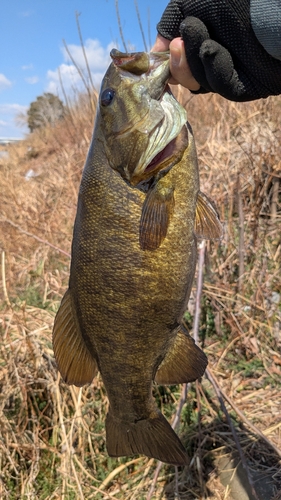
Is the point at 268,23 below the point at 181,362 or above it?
above

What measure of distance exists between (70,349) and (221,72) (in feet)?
4.39

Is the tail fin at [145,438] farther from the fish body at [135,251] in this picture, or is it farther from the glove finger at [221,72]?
the glove finger at [221,72]

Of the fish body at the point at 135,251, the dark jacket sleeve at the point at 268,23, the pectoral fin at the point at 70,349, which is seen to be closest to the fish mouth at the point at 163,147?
the fish body at the point at 135,251

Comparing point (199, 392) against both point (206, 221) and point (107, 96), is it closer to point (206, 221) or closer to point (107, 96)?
point (206, 221)

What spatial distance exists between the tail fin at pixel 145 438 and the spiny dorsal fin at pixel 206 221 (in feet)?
2.88

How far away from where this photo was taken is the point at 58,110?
19734 mm

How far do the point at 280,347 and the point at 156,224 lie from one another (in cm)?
281

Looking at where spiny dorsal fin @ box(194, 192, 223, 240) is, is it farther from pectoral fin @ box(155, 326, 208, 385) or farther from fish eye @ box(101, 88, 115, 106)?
fish eye @ box(101, 88, 115, 106)

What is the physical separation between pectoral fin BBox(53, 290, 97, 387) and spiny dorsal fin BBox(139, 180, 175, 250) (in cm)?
45

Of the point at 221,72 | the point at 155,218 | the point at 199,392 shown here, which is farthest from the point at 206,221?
the point at 199,392

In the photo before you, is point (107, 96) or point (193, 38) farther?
point (107, 96)

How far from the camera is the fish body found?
170cm

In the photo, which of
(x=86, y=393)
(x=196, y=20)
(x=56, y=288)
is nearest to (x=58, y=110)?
(x=56, y=288)

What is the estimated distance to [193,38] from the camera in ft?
5.43
